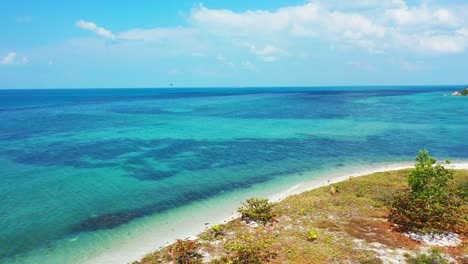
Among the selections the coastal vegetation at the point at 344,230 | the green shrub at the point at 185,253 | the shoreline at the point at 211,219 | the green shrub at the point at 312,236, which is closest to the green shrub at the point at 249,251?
the coastal vegetation at the point at 344,230

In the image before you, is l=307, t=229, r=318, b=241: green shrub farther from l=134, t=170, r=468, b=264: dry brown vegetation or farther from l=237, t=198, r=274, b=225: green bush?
l=237, t=198, r=274, b=225: green bush

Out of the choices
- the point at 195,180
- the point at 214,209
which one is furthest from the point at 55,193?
the point at 214,209

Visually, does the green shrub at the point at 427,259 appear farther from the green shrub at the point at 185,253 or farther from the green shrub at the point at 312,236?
the green shrub at the point at 185,253

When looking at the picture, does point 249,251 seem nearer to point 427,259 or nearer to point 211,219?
point 211,219

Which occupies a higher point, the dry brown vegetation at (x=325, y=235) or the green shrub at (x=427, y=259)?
the green shrub at (x=427, y=259)

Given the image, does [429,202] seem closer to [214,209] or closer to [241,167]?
[214,209]

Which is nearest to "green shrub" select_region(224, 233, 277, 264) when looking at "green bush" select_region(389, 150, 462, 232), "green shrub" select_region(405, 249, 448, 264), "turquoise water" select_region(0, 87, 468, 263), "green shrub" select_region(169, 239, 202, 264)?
"green shrub" select_region(169, 239, 202, 264)
